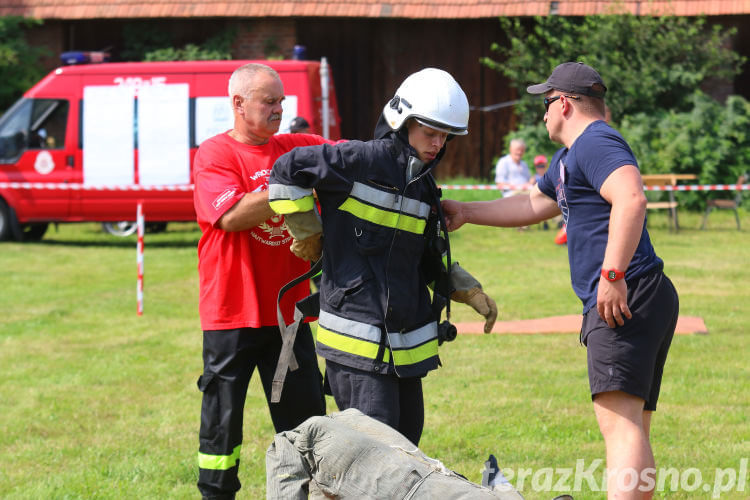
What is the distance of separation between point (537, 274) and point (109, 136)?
734cm

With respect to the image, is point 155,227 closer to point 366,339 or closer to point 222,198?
point 222,198

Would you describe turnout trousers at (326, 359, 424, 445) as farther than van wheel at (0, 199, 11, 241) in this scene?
No

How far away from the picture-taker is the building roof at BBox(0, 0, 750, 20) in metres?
21.7

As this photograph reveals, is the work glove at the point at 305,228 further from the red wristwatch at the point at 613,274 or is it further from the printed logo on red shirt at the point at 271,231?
the red wristwatch at the point at 613,274

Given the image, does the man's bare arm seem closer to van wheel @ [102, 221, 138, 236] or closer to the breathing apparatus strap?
the breathing apparatus strap

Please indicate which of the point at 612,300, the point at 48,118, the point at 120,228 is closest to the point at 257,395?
the point at 612,300

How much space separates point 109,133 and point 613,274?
13436 mm

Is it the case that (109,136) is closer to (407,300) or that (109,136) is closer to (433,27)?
(433,27)

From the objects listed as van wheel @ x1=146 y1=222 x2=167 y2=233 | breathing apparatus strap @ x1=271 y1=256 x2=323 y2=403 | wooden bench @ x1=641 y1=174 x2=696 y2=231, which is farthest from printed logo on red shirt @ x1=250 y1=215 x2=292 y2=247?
van wheel @ x1=146 y1=222 x2=167 y2=233

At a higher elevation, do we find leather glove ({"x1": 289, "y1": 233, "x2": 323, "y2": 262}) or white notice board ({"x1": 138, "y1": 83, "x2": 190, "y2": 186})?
leather glove ({"x1": 289, "y1": 233, "x2": 323, "y2": 262})

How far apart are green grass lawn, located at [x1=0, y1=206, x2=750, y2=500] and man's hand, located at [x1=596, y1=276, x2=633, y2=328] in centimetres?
148

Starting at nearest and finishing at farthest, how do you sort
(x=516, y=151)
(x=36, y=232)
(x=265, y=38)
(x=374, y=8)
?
(x=36, y=232), (x=516, y=151), (x=374, y=8), (x=265, y=38)

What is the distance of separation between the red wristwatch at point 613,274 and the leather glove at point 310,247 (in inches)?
46.3

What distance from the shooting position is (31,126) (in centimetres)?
1655
